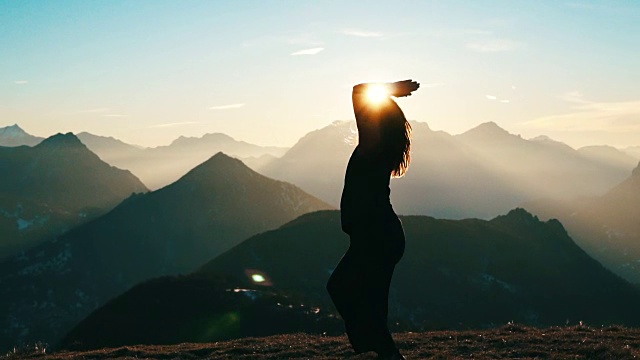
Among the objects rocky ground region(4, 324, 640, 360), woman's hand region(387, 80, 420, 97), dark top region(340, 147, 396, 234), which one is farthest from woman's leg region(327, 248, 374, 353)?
woman's hand region(387, 80, 420, 97)

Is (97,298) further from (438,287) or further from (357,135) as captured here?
(357,135)

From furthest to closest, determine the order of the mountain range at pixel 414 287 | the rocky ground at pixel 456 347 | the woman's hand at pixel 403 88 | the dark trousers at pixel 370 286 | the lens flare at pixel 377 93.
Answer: the mountain range at pixel 414 287
the rocky ground at pixel 456 347
the lens flare at pixel 377 93
the woman's hand at pixel 403 88
the dark trousers at pixel 370 286

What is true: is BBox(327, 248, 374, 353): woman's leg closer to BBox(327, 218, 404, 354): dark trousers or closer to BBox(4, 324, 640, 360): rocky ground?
BBox(327, 218, 404, 354): dark trousers

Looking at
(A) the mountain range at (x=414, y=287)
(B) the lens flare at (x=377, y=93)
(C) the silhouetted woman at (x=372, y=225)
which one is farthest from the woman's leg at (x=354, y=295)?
(A) the mountain range at (x=414, y=287)

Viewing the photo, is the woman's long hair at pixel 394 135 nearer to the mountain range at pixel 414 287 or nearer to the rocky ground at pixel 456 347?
the rocky ground at pixel 456 347

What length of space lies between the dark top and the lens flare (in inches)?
59.8

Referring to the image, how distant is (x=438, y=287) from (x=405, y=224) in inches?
1445

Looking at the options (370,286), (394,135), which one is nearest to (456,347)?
(370,286)

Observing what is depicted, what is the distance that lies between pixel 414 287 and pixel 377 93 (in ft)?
389

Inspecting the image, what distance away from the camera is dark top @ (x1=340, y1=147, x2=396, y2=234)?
48.9 ft

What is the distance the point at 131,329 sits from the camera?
70625 mm

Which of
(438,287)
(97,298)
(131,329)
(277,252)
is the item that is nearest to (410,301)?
(438,287)

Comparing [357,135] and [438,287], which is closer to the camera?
[357,135]

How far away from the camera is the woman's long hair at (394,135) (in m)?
15.1
